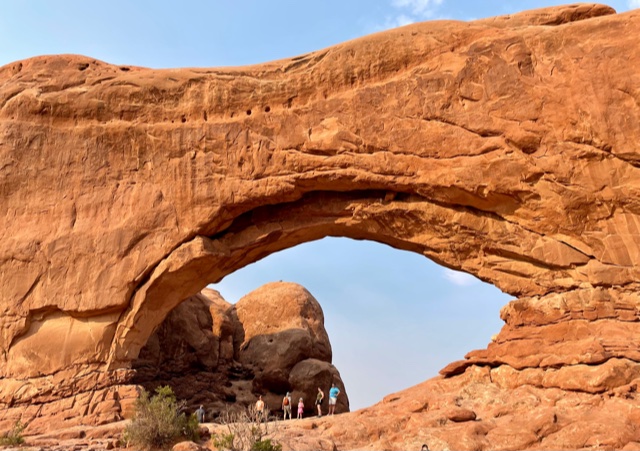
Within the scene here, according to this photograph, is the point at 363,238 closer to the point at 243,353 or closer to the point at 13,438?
the point at 13,438

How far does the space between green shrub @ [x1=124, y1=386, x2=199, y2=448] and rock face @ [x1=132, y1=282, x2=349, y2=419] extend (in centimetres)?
744

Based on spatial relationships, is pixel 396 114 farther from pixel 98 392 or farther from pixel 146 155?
pixel 98 392

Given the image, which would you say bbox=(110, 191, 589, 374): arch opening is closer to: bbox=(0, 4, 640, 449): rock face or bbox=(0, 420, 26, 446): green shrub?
bbox=(0, 4, 640, 449): rock face

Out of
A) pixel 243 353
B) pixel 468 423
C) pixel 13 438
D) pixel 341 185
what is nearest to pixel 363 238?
pixel 341 185

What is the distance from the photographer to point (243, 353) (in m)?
26.5

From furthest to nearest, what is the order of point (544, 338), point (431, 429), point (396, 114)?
point (396, 114), point (544, 338), point (431, 429)

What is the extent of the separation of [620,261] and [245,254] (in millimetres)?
9757

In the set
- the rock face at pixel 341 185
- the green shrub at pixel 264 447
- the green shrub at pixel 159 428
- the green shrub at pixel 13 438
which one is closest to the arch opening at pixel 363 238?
the rock face at pixel 341 185

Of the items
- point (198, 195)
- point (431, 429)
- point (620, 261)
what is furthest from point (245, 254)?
point (620, 261)

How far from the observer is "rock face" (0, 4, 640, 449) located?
14172 millimetres

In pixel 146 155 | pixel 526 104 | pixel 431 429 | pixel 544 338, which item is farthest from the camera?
pixel 146 155

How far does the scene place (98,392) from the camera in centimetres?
1576

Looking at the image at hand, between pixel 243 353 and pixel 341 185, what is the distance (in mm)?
12721

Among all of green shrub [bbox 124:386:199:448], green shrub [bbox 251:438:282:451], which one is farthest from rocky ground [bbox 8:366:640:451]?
green shrub [bbox 251:438:282:451]
